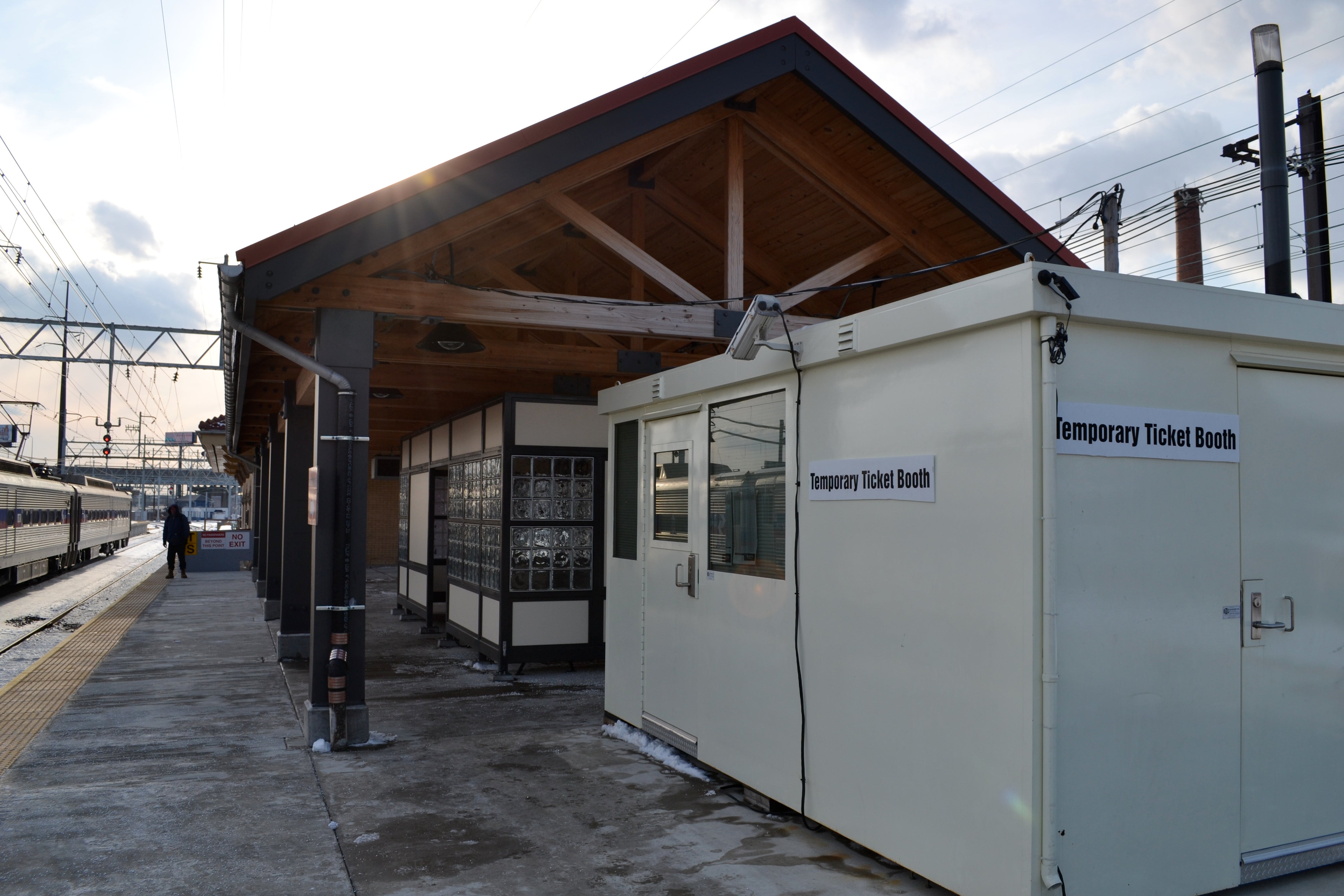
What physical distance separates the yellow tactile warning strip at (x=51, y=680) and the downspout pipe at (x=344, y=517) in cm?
195

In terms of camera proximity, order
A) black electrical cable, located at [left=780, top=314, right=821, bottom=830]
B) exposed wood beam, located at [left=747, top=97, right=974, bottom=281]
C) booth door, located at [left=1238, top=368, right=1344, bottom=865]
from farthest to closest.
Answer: exposed wood beam, located at [left=747, top=97, right=974, bottom=281] → black electrical cable, located at [left=780, top=314, right=821, bottom=830] → booth door, located at [left=1238, top=368, right=1344, bottom=865]

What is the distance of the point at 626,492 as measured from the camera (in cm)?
743

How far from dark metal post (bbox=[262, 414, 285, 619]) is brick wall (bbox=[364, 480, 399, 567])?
36.0 feet

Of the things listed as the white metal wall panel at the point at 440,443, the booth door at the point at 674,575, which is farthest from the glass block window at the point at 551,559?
the booth door at the point at 674,575

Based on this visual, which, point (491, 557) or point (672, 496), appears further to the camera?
point (491, 557)

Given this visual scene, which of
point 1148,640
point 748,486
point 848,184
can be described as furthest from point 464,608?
point 1148,640

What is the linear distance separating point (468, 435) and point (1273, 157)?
8.94 metres

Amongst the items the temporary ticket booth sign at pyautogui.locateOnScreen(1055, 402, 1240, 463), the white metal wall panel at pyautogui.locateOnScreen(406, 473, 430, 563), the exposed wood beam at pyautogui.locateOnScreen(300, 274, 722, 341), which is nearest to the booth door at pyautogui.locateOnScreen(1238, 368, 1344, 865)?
the temporary ticket booth sign at pyautogui.locateOnScreen(1055, 402, 1240, 463)

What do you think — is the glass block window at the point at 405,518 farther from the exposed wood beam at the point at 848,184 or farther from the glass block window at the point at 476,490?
the exposed wood beam at the point at 848,184

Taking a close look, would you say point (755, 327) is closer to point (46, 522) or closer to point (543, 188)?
point (543, 188)

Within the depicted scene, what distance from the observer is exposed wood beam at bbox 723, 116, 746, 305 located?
7469 mm

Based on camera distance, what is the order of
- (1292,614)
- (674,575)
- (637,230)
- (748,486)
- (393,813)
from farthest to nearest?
(637,230), (674,575), (748,486), (393,813), (1292,614)

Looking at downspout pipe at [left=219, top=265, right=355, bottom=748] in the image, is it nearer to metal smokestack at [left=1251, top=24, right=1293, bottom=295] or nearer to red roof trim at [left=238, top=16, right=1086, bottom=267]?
red roof trim at [left=238, top=16, right=1086, bottom=267]

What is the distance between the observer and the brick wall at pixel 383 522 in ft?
87.0
